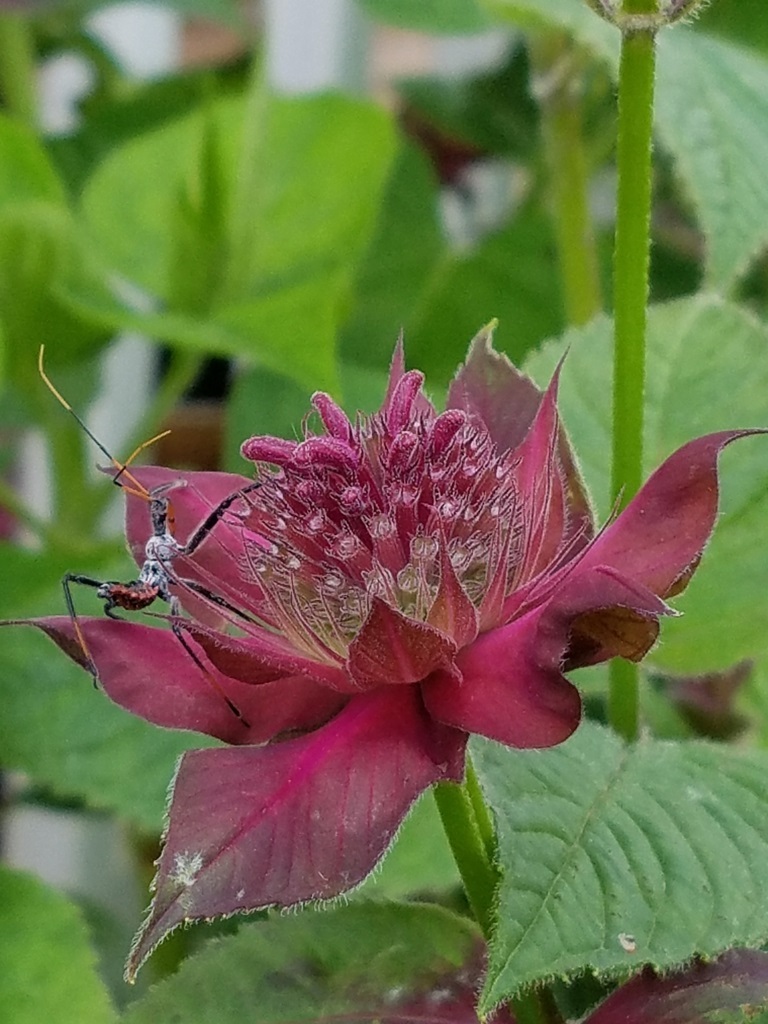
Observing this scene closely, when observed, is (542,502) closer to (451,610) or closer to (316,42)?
(451,610)

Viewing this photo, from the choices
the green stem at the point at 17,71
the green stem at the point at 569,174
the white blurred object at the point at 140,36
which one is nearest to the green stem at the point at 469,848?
the green stem at the point at 569,174

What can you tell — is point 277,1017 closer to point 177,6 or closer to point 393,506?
point 393,506

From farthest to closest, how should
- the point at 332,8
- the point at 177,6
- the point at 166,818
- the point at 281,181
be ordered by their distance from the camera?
the point at 332,8 < the point at 177,6 < the point at 281,181 < the point at 166,818

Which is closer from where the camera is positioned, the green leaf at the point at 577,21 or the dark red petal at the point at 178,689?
the dark red petal at the point at 178,689

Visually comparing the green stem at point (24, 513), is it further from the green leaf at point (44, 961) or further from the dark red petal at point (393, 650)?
the dark red petal at point (393, 650)

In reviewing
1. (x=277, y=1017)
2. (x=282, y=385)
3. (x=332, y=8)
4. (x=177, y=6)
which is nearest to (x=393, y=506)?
(x=277, y=1017)
